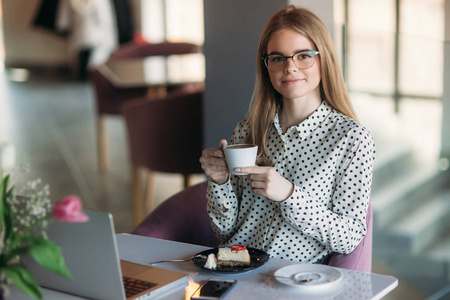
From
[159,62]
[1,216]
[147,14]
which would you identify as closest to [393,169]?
[1,216]

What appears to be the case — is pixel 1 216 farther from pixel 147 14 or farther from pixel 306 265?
pixel 147 14

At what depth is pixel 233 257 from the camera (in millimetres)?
1555

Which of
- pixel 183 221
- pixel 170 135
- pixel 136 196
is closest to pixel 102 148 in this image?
pixel 136 196

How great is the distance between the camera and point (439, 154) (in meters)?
3.09

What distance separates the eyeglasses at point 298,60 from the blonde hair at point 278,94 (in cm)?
3

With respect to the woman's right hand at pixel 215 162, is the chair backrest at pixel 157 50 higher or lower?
higher

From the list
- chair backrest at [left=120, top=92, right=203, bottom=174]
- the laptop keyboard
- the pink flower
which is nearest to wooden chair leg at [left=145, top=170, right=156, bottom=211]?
chair backrest at [left=120, top=92, right=203, bottom=174]

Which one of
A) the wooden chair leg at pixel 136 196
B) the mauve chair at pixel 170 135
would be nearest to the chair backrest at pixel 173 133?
the mauve chair at pixel 170 135

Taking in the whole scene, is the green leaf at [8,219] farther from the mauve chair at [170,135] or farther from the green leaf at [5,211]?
the mauve chair at [170,135]

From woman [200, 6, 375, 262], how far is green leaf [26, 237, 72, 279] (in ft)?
2.26

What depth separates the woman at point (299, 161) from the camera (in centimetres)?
170

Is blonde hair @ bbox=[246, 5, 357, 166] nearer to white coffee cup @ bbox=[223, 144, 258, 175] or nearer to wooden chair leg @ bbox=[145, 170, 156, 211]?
white coffee cup @ bbox=[223, 144, 258, 175]

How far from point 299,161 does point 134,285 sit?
642 millimetres

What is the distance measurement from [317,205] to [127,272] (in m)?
0.52
